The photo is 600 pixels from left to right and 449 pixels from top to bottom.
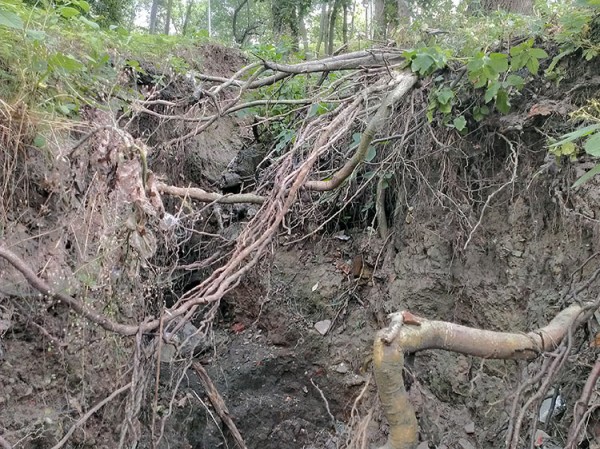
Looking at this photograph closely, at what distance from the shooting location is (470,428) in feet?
9.49

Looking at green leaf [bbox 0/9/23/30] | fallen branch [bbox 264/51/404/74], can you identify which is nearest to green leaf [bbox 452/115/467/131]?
fallen branch [bbox 264/51/404/74]

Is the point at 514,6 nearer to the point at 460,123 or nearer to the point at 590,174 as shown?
the point at 460,123

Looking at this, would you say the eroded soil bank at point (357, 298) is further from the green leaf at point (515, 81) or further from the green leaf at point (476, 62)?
the green leaf at point (476, 62)

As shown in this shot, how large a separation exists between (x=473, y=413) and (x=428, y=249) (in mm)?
1085

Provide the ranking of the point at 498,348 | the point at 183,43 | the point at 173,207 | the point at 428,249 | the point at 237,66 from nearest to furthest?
the point at 498,348 → the point at 428,249 → the point at 173,207 → the point at 183,43 → the point at 237,66

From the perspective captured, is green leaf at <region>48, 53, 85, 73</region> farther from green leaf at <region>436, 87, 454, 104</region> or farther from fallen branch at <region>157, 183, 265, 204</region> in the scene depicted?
green leaf at <region>436, 87, 454, 104</region>

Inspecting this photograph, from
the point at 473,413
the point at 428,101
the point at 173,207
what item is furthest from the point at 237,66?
the point at 473,413

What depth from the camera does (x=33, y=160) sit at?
2.37 meters

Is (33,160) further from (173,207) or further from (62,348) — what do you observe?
(173,207)

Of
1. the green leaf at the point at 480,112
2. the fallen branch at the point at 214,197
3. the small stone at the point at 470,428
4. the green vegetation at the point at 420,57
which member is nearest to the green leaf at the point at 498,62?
the green vegetation at the point at 420,57

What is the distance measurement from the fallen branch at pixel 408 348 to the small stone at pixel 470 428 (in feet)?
4.62

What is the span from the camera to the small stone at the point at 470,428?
287 cm

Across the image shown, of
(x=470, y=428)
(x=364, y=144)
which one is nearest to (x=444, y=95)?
(x=364, y=144)

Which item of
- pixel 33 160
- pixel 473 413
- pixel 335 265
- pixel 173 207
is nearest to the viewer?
pixel 33 160
